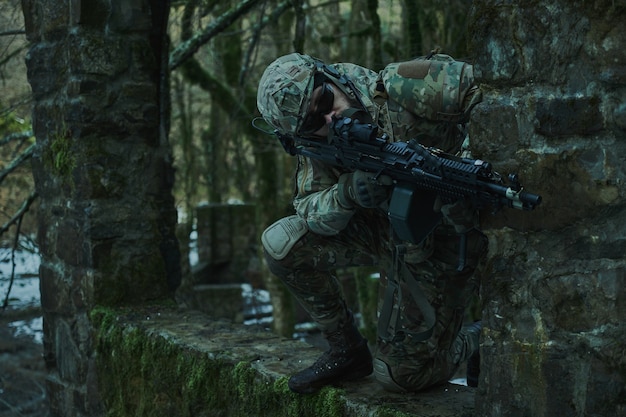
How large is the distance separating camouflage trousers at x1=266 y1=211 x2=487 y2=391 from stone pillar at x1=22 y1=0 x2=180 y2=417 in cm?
164

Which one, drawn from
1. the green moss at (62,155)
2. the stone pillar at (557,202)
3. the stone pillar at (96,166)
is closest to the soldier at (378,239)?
the stone pillar at (557,202)

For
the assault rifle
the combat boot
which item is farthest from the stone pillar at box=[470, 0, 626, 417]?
the combat boot

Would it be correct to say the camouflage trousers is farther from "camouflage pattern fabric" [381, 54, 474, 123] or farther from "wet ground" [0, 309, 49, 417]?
"wet ground" [0, 309, 49, 417]

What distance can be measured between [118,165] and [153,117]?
332 millimetres

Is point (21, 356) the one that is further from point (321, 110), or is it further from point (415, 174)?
point (415, 174)

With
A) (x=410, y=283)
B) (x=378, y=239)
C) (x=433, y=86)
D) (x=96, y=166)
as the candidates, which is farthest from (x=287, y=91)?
(x=96, y=166)

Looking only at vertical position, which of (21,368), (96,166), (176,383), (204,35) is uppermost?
(204,35)

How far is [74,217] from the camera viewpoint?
4234mm

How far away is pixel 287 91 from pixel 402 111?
0.39 m

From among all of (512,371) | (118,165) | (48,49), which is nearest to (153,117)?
(118,165)

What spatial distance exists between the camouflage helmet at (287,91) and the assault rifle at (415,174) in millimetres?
107

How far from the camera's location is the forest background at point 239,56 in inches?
240

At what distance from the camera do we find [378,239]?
278 cm

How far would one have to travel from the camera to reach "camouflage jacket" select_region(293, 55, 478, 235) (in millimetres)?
2404
